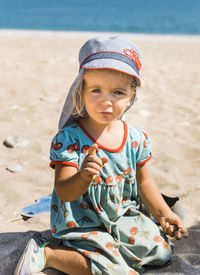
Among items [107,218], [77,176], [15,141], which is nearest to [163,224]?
[107,218]

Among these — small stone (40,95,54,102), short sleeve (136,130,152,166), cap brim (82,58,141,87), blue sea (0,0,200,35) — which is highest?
blue sea (0,0,200,35)

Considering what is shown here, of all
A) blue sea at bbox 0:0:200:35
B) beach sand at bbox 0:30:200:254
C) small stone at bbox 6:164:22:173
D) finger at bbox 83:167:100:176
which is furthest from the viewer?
blue sea at bbox 0:0:200:35

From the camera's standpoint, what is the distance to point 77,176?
178 centimetres

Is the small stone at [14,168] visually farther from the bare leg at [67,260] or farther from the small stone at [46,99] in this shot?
the small stone at [46,99]

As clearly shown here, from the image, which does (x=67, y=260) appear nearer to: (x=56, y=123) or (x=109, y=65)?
(x=109, y=65)

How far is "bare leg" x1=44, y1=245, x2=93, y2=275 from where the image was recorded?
1.97m

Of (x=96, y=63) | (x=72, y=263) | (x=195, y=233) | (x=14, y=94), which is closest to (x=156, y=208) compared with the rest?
(x=195, y=233)

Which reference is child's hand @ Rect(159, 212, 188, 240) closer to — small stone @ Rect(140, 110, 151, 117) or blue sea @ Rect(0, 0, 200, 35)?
small stone @ Rect(140, 110, 151, 117)

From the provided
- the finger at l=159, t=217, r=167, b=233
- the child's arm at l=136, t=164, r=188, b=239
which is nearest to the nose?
the child's arm at l=136, t=164, r=188, b=239

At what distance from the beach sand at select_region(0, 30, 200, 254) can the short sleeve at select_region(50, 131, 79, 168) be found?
0.75 metres

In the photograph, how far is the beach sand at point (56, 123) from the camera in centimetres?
287

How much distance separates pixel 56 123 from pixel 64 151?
234cm

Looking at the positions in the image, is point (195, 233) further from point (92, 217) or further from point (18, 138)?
point (18, 138)

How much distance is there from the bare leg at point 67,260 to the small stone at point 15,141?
1.72 m
